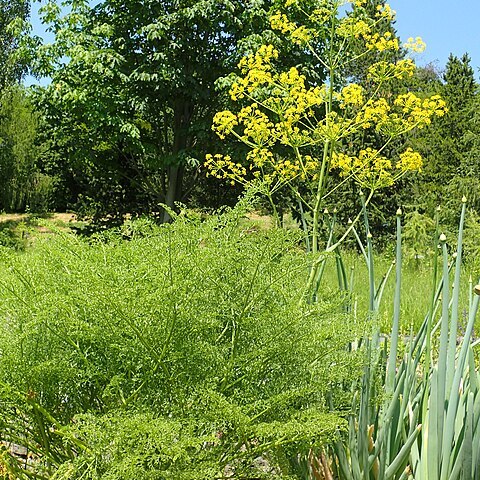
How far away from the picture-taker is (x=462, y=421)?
1.41m

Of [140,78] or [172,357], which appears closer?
[172,357]

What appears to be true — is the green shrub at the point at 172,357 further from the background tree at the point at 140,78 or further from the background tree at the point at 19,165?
the background tree at the point at 19,165

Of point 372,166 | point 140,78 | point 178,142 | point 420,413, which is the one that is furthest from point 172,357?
point 178,142

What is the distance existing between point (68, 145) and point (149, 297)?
455 inches

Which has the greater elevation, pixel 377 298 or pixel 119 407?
pixel 377 298

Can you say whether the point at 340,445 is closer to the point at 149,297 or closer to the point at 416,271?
the point at 149,297

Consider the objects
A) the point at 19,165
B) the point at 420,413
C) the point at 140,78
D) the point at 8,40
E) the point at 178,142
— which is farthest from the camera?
the point at 19,165

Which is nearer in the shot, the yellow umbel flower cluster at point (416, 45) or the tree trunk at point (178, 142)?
the yellow umbel flower cluster at point (416, 45)

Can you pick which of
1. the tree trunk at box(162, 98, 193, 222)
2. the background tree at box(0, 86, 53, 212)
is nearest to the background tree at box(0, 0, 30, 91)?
the background tree at box(0, 86, 53, 212)

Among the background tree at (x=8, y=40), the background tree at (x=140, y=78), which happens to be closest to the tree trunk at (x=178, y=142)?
the background tree at (x=140, y=78)

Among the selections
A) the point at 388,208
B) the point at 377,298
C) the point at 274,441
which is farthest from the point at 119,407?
the point at 388,208

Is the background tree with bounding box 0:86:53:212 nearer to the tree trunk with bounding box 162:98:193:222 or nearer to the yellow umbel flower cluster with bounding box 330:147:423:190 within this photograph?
the tree trunk with bounding box 162:98:193:222

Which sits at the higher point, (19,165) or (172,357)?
(19,165)

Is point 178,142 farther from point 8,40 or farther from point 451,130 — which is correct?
point 451,130
